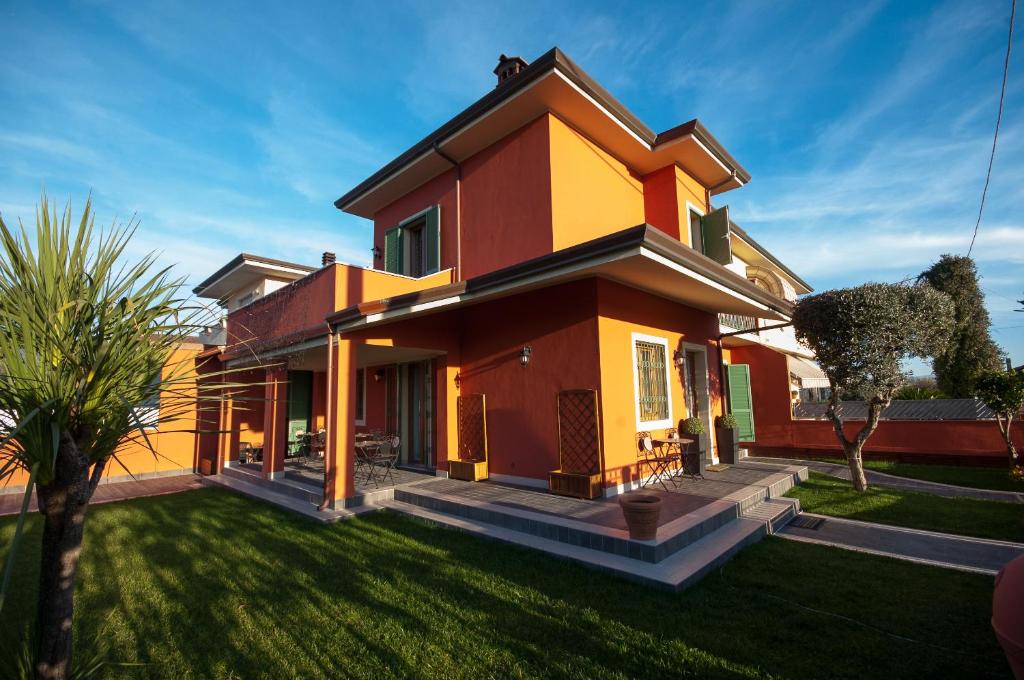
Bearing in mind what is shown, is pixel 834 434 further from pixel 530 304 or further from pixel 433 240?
pixel 433 240

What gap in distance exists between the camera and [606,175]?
9625 millimetres

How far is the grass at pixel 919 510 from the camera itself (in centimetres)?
605

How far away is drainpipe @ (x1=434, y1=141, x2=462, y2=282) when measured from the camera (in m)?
9.97

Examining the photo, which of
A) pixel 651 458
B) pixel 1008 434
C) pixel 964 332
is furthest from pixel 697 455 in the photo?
pixel 964 332

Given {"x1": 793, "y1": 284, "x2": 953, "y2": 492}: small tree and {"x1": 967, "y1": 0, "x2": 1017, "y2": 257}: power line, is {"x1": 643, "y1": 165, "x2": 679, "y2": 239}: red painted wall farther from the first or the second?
{"x1": 967, "y1": 0, "x2": 1017, "y2": 257}: power line

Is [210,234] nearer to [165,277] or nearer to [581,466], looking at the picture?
[165,277]

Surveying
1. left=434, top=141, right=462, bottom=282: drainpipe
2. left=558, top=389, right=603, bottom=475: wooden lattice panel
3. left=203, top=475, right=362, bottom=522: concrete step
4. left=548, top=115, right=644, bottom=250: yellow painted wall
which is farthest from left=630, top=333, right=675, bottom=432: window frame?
left=203, top=475, right=362, bottom=522: concrete step

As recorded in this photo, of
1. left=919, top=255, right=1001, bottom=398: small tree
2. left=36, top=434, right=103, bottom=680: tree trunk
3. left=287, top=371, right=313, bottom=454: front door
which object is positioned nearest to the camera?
left=36, top=434, right=103, bottom=680: tree trunk

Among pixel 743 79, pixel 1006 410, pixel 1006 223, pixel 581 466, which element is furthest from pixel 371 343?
pixel 1006 223

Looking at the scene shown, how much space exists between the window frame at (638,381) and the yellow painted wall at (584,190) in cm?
215

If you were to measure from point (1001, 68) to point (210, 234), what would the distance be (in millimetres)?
11058

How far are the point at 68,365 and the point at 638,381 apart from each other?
7.42m

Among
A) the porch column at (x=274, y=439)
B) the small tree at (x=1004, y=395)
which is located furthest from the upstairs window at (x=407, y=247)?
the small tree at (x=1004, y=395)

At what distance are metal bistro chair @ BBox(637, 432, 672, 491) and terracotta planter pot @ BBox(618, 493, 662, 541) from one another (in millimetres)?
2976
